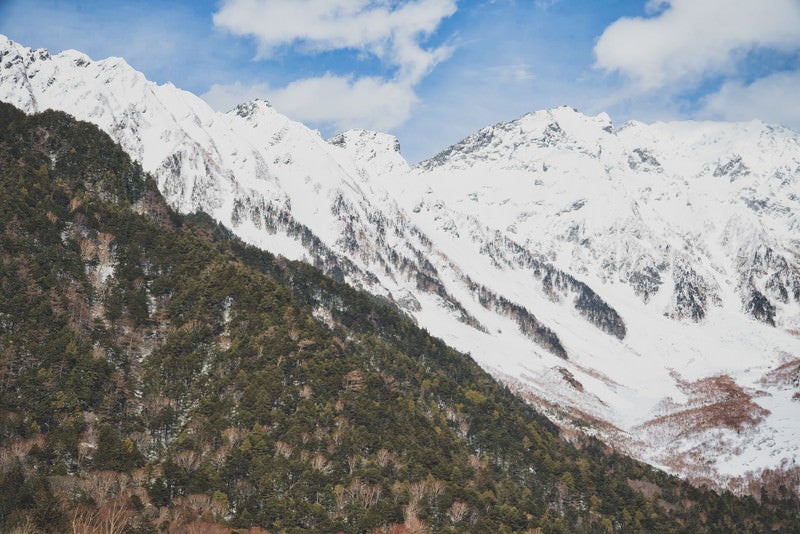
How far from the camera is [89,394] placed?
97625mm

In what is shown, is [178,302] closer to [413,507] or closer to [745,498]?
[413,507]

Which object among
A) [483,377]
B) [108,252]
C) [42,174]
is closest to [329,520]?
[108,252]

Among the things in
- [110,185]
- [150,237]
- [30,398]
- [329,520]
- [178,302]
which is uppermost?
[110,185]

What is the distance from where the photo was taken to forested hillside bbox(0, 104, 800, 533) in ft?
289

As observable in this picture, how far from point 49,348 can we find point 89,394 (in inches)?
413

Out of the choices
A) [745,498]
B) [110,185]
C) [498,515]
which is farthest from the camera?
[745,498]

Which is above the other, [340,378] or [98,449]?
[340,378]

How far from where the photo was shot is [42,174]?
13275 cm

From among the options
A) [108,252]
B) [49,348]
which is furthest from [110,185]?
[49,348]

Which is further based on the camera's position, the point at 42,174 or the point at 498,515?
the point at 42,174

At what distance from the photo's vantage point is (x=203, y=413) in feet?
350

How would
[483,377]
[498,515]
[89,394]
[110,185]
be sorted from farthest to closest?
[483,377] → [110,185] → [498,515] → [89,394]

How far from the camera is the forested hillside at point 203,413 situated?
289ft

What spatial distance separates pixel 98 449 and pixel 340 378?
44.2 metres
